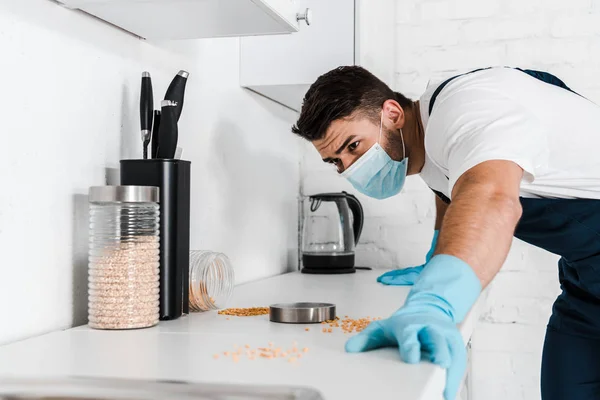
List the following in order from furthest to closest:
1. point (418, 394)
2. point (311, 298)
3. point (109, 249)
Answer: point (311, 298) < point (109, 249) < point (418, 394)

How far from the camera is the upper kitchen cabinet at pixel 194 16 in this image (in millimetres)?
1052

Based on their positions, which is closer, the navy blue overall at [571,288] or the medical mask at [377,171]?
the navy blue overall at [571,288]

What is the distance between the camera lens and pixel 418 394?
1.96 feet

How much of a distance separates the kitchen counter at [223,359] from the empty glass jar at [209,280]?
0.02m

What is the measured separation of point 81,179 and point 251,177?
0.85 metres

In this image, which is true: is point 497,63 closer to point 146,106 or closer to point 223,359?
point 146,106

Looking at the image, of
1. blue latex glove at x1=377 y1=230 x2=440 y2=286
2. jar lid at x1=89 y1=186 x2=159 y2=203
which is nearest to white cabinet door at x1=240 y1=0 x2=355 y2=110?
blue latex glove at x1=377 y1=230 x2=440 y2=286

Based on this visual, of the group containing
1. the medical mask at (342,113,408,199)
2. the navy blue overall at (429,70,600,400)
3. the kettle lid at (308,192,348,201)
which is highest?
the medical mask at (342,113,408,199)

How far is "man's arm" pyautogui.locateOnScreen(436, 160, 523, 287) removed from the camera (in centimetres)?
84

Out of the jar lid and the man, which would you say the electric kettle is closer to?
the man

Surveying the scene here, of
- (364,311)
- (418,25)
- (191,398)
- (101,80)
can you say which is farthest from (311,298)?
(418,25)

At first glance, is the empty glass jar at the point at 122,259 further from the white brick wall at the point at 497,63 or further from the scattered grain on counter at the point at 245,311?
the white brick wall at the point at 497,63

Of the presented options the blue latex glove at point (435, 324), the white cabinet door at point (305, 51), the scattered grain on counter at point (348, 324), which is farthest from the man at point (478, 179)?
the white cabinet door at point (305, 51)

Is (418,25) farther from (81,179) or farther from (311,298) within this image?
(81,179)
